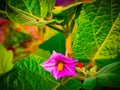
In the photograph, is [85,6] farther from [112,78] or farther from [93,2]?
[112,78]

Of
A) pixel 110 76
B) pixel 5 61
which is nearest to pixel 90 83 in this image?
pixel 110 76

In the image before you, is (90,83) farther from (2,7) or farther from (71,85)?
(2,7)

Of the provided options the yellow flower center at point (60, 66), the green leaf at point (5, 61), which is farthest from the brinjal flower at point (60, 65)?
the green leaf at point (5, 61)

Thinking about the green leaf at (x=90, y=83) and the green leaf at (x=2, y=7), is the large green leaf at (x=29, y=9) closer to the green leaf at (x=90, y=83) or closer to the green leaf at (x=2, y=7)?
the green leaf at (x=2, y=7)

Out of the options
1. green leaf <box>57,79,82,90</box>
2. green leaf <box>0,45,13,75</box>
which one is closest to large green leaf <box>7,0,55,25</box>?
green leaf <box>57,79,82,90</box>

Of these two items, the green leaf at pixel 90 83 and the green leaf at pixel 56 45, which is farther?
the green leaf at pixel 56 45

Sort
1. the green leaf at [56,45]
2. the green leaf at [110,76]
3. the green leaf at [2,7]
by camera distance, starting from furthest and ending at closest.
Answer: the green leaf at [56,45], the green leaf at [2,7], the green leaf at [110,76]

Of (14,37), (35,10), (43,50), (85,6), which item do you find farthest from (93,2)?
(14,37)
